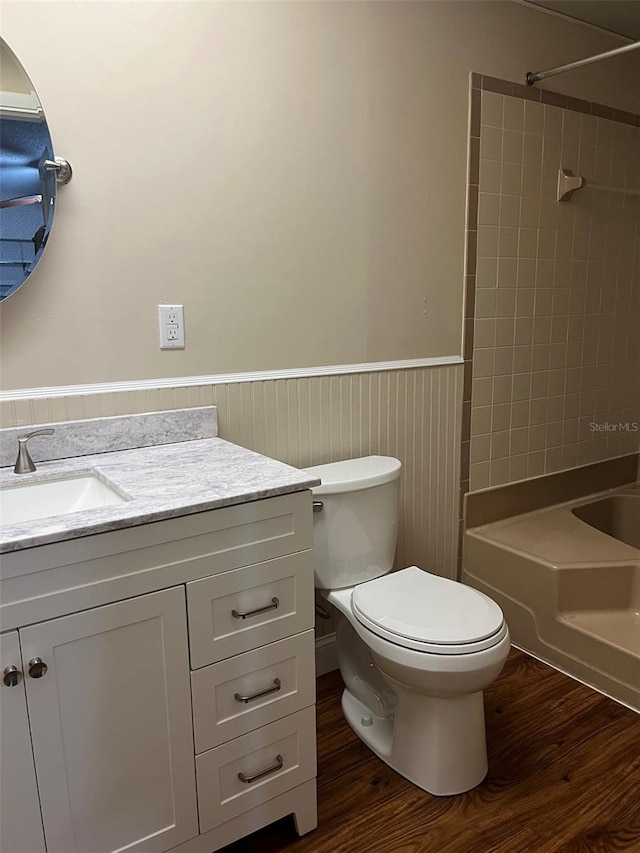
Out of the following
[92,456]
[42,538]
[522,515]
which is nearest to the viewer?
[42,538]

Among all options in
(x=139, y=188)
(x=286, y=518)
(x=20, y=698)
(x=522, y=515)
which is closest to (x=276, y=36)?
(x=139, y=188)

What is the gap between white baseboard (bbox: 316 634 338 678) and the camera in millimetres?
2166

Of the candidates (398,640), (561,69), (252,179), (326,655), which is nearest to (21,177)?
(252,179)

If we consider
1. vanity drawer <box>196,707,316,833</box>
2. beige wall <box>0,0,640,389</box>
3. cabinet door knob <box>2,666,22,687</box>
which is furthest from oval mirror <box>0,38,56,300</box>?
vanity drawer <box>196,707,316,833</box>

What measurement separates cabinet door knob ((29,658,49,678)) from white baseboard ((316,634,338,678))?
115 cm

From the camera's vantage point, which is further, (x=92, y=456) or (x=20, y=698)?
(x=92, y=456)

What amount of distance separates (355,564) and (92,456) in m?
0.78

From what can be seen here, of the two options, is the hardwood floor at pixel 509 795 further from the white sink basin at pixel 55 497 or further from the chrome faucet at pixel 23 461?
the chrome faucet at pixel 23 461

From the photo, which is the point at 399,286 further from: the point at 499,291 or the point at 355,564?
the point at 355,564

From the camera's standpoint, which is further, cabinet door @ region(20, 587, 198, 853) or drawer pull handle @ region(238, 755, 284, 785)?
drawer pull handle @ region(238, 755, 284, 785)

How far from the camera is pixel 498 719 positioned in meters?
1.97

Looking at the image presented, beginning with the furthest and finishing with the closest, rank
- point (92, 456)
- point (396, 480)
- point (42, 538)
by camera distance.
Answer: point (396, 480) → point (92, 456) → point (42, 538)

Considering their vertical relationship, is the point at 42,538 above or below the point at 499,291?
below

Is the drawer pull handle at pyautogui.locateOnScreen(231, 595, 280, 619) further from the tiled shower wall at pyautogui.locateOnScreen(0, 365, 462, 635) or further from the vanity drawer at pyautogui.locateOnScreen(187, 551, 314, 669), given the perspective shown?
the tiled shower wall at pyautogui.locateOnScreen(0, 365, 462, 635)
